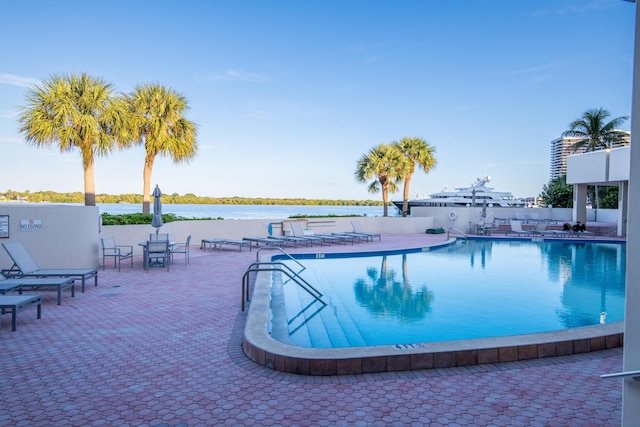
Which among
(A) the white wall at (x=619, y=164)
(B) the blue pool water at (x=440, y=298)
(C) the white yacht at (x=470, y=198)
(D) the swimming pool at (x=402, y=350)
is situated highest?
(A) the white wall at (x=619, y=164)

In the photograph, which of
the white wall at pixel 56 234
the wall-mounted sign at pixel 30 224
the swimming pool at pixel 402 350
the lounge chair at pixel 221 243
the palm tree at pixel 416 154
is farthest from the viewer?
the palm tree at pixel 416 154

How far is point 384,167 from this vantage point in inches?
993

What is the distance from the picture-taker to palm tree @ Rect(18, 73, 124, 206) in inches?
512

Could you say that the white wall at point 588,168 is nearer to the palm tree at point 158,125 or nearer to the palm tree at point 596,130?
the palm tree at point 596,130

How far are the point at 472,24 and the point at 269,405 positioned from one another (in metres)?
20.0

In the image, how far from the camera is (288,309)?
7.21 m

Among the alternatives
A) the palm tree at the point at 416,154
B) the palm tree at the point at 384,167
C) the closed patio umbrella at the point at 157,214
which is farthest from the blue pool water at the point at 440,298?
the palm tree at the point at 416,154

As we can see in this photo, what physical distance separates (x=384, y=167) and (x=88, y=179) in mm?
16478

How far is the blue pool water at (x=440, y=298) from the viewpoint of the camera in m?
6.18

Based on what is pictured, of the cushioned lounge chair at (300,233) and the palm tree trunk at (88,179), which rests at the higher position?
the palm tree trunk at (88,179)

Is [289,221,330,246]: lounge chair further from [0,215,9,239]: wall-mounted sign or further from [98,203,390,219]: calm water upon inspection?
[98,203,390,219]: calm water

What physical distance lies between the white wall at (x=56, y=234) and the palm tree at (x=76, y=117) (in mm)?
4611

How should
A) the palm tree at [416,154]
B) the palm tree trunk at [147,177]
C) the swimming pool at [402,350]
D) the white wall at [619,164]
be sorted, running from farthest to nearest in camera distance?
the palm tree at [416,154], the white wall at [619,164], the palm tree trunk at [147,177], the swimming pool at [402,350]

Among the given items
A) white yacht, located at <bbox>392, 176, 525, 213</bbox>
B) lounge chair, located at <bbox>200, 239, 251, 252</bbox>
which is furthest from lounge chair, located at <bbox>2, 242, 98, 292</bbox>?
white yacht, located at <bbox>392, 176, 525, 213</bbox>
